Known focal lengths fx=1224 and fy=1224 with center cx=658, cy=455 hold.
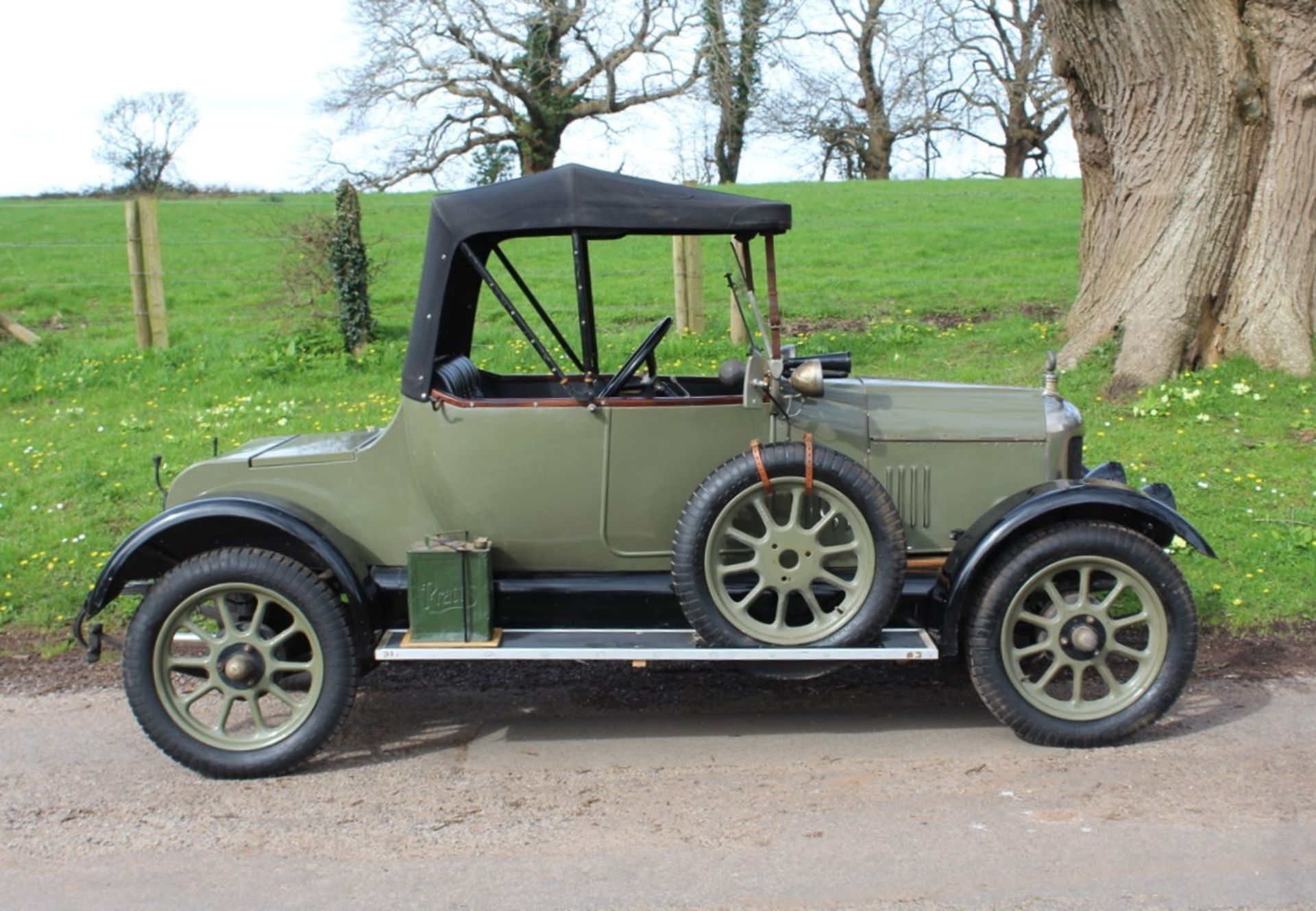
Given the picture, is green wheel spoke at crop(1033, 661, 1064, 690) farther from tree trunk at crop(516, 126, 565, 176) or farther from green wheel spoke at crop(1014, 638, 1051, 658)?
tree trunk at crop(516, 126, 565, 176)

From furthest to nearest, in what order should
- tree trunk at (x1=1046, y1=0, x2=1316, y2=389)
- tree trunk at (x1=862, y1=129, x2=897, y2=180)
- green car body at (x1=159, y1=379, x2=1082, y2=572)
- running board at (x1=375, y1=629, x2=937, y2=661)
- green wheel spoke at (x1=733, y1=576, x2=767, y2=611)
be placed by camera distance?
tree trunk at (x1=862, y1=129, x2=897, y2=180) → tree trunk at (x1=1046, y1=0, x2=1316, y2=389) → green car body at (x1=159, y1=379, x2=1082, y2=572) → green wheel spoke at (x1=733, y1=576, x2=767, y2=611) → running board at (x1=375, y1=629, x2=937, y2=661)

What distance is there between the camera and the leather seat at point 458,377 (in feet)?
14.9

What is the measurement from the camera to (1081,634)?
171 inches

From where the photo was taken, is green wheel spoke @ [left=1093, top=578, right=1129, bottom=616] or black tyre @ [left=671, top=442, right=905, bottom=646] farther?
green wheel spoke @ [left=1093, top=578, right=1129, bottom=616]

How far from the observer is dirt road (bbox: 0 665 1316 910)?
347 cm

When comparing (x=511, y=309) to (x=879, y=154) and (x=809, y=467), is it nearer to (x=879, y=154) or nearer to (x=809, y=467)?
(x=809, y=467)

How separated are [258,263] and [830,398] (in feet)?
45.0

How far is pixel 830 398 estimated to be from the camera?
4645 millimetres

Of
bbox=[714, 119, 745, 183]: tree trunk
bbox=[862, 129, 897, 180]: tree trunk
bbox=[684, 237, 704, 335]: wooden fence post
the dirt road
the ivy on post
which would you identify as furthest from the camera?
bbox=[862, 129, 897, 180]: tree trunk

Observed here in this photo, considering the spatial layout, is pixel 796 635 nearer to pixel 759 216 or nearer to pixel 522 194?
pixel 759 216

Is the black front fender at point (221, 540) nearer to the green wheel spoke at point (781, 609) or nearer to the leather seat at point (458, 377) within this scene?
the leather seat at point (458, 377)

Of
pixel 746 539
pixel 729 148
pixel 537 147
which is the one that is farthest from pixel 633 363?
pixel 729 148

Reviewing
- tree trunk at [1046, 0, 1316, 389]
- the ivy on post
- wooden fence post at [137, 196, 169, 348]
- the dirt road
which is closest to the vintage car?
the dirt road

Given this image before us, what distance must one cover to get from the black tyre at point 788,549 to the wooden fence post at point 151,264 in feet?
28.5
